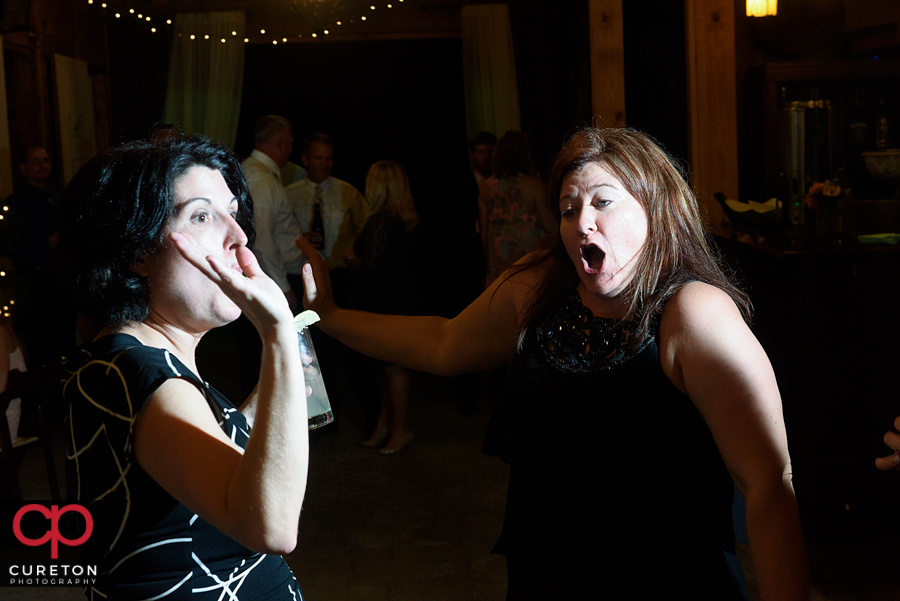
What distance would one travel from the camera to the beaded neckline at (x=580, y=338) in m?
1.35

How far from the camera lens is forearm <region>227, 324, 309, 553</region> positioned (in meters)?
0.89

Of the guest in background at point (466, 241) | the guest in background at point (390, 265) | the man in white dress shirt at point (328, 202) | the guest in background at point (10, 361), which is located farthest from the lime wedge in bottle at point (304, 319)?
the guest in background at point (466, 241)

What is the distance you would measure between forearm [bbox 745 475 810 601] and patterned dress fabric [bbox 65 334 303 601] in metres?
0.76

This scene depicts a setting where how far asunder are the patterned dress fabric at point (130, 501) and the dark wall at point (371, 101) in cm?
679

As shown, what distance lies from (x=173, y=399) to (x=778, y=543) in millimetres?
887

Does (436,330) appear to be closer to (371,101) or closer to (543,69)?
(543,69)

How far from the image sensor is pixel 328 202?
4.66m

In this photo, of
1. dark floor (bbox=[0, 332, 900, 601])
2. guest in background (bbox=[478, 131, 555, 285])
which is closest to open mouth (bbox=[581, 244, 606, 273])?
dark floor (bbox=[0, 332, 900, 601])

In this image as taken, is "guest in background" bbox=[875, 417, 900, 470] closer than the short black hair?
No

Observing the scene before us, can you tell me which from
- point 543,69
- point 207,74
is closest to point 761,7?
point 543,69

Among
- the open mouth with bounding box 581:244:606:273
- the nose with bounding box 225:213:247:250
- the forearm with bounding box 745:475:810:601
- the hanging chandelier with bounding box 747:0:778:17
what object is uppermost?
the hanging chandelier with bounding box 747:0:778:17

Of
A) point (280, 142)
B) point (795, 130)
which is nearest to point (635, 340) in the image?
point (280, 142)

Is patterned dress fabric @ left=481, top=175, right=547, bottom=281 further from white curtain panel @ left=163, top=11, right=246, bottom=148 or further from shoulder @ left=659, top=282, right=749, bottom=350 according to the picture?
white curtain panel @ left=163, top=11, right=246, bottom=148

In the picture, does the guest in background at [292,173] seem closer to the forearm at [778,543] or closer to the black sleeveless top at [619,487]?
the black sleeveless top at [619,487]
